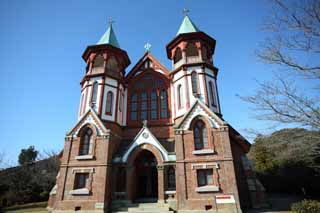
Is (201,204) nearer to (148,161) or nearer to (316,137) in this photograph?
(148,161)

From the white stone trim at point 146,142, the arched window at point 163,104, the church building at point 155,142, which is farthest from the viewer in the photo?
the arched window at point 163,104

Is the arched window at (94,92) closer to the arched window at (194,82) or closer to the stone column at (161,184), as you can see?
the stone column at (161,184)

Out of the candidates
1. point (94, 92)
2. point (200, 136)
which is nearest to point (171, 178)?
point (200, 136)

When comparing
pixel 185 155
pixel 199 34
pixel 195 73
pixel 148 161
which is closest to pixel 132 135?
pixel 148 161

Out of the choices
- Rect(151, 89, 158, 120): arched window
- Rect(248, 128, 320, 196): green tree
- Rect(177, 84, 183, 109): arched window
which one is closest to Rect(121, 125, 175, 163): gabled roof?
Rect(151, 89, 158, 120): arched window

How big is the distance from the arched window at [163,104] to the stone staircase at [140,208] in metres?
8.58

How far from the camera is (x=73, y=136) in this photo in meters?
17.3

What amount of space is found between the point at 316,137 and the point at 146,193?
13.5 m

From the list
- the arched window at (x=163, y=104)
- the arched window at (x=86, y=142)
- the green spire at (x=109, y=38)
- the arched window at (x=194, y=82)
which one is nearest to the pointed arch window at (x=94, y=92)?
the arched window at (x=86, y=142)

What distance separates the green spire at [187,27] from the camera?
21438 mm

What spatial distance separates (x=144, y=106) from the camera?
67.4 feet

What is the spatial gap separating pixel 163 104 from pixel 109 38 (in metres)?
10.8

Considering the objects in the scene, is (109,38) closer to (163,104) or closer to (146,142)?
(163,104)

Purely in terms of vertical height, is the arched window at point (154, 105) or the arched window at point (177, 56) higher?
the arched window at point (177, 56)
